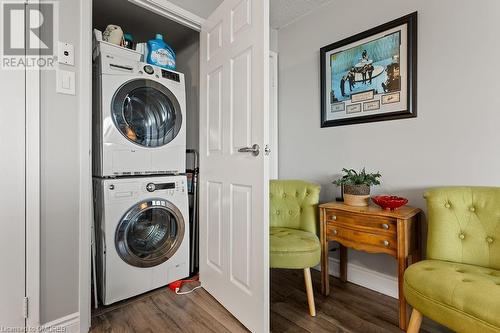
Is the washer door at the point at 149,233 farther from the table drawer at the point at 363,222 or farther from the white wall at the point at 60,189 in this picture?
the table drawer at the point at 363,222

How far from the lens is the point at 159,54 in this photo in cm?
Result: 201

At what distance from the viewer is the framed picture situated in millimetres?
1675

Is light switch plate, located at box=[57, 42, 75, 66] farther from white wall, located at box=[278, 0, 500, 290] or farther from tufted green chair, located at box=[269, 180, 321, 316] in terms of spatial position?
white wall, located at box=[278, 0, 500, 290]

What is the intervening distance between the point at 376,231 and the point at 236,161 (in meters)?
0.99

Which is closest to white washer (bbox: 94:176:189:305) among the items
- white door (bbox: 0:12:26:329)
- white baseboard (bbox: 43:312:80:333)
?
white baseboard (bbox: 43:312:80:333)

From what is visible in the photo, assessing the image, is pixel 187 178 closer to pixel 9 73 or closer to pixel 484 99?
pixel 9 73

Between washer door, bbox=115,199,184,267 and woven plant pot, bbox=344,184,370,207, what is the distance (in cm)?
133

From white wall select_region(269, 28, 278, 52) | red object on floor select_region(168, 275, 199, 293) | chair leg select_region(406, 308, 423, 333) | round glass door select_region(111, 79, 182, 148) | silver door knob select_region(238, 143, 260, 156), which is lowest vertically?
red object on floor select_region(168, 275, 199, 293)

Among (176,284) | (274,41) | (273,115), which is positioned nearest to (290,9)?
(274,41)

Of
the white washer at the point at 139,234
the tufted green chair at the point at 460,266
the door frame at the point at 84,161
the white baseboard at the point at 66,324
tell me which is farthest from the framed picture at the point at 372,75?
the white baseboard at the point at 66,324

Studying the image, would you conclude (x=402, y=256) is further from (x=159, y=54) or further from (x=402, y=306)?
(x=159, y=54)

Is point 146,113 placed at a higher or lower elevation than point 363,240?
higher

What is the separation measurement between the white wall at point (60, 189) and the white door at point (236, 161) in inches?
32.0
